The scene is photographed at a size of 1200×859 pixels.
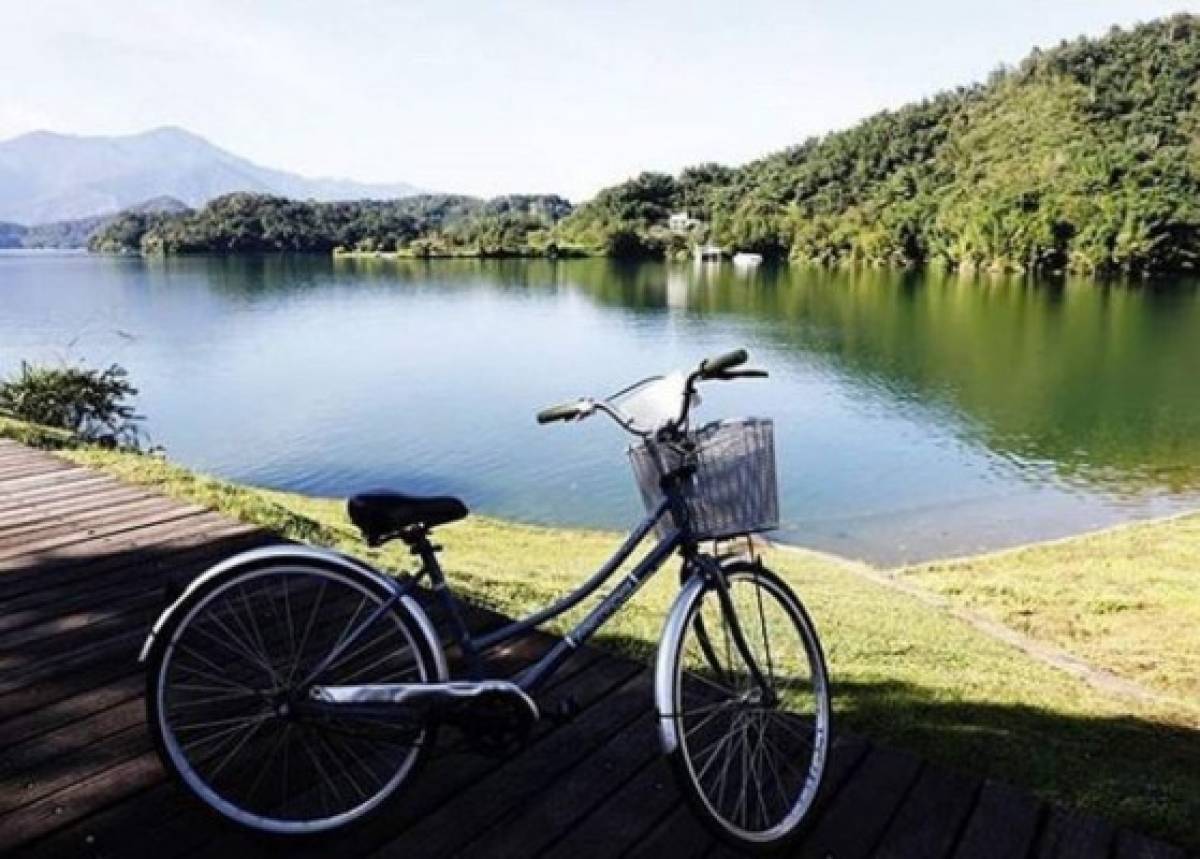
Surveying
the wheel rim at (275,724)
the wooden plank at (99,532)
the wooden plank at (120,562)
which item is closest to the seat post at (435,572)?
the wheel rim at (275,724)

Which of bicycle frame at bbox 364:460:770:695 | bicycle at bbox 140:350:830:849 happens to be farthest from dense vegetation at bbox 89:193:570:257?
bicycle frame at bbox 364:460:770:695

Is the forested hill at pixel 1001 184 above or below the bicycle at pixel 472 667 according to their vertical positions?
above

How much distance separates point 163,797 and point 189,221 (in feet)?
456

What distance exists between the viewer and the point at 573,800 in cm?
262

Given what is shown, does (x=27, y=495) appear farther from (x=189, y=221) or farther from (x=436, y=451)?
(x=189, y=221)

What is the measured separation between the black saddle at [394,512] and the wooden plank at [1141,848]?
6.87 feet

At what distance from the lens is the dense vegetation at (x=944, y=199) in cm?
6762

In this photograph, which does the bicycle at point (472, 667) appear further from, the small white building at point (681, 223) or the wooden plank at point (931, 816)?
the small white building at point (681, 223)

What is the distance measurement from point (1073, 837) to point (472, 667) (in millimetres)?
1802

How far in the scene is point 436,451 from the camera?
1888 cm

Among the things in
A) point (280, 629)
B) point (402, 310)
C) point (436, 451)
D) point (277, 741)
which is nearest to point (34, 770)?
point (277, 741)

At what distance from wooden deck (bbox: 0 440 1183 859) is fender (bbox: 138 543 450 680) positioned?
52cm

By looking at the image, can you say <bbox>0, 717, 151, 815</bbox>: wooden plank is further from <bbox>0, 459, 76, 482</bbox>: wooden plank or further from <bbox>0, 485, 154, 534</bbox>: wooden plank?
<bbox>0, 459, 76, 482</bbox>: wooden plank

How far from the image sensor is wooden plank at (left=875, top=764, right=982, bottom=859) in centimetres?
246
